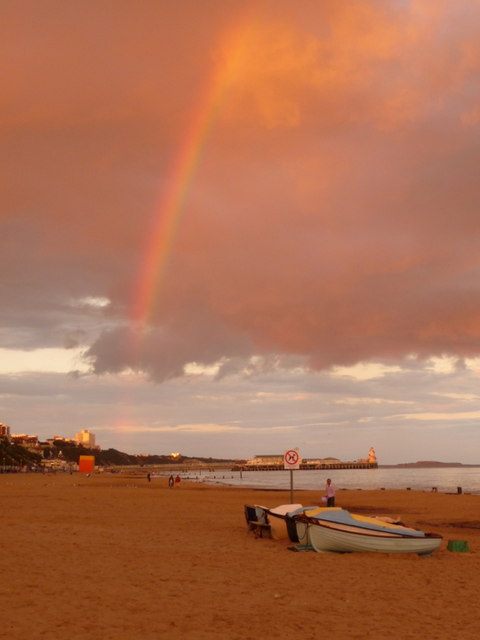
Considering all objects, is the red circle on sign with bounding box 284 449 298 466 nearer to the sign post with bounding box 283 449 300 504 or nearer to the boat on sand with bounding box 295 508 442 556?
the sign post with bounding box 283 449 300 504

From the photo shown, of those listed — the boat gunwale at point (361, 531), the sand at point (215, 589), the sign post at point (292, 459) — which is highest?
the sign post at point (292, 459)

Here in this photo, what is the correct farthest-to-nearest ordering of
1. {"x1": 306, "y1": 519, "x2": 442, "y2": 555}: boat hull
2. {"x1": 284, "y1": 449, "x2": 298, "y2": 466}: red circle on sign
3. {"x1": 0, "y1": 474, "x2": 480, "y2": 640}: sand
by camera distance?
1. {"x1": 284, "y1": 449, "x2": 298, "y2": 466}: red circle on sign
2. {"x1": 306, "y1": 519, "x2": 442, "y2": 555}: boat hull
3. {"x1": 0, "y1": 474, "x2": 480, "y2": 640}: sand

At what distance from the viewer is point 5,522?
72.1ft

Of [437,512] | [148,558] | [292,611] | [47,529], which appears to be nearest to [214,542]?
[148,558]

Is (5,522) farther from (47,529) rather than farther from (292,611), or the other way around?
(292,611)

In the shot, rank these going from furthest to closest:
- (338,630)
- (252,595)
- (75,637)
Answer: (252,595)
(338,630)
(75,637)

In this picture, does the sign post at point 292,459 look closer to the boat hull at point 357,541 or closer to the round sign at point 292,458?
the round sign at point 292,458

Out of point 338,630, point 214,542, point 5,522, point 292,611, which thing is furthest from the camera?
point 5,522

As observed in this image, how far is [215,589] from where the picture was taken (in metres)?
12.2

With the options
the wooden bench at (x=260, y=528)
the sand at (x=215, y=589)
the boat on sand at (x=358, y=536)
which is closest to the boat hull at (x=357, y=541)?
the boat on sand at (x=358, y=536)

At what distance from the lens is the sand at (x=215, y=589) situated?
31.5ft

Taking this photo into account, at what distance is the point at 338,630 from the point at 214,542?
32.2 feet

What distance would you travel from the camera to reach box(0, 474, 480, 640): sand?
959 cm

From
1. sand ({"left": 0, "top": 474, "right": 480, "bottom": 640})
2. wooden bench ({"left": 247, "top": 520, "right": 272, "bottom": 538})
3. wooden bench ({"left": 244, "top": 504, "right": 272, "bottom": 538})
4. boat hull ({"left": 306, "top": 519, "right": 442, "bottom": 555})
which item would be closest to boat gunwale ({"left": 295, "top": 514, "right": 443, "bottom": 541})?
Answer: boat hull ({"left": 306, "top": 519, "right": 442, "bottom": 555})
